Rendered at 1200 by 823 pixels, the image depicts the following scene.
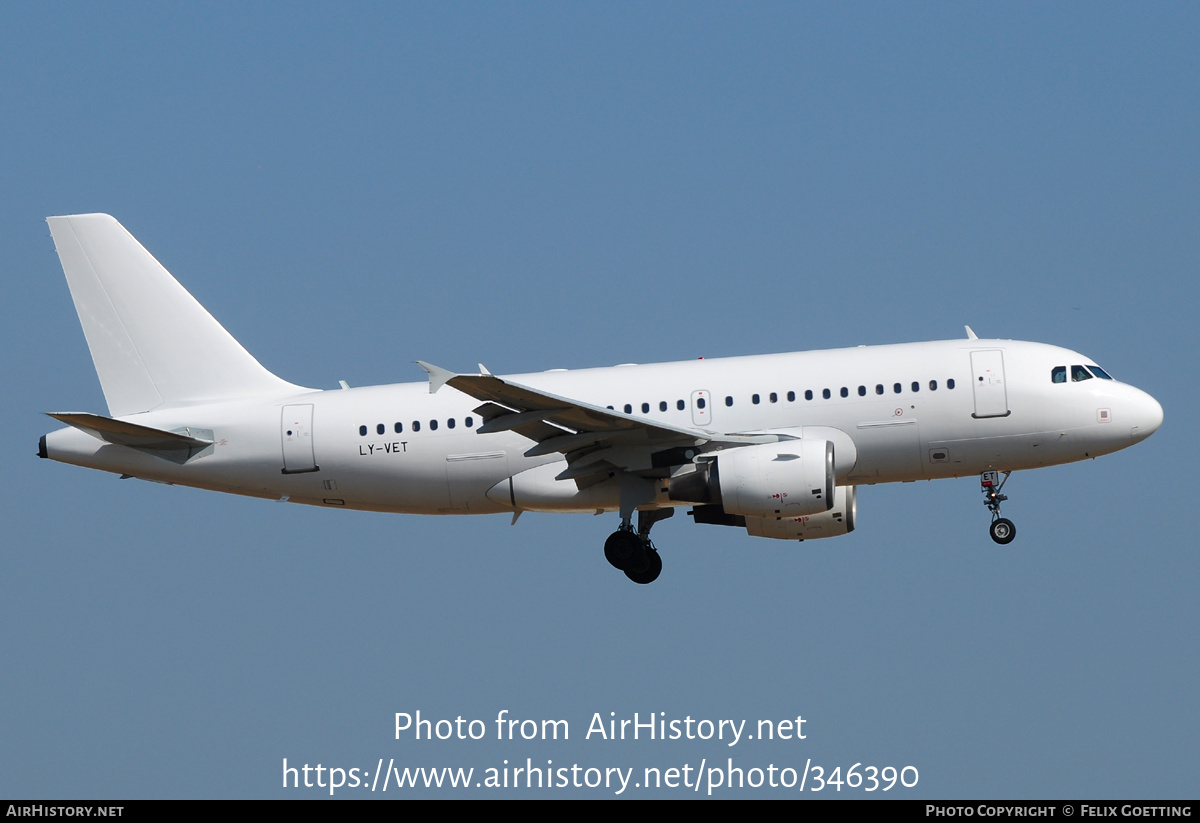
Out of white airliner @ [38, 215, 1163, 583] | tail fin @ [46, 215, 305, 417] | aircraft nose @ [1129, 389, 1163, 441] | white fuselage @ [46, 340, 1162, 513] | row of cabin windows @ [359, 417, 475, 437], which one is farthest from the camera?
tail fin @ [46, 215, 305, 417]

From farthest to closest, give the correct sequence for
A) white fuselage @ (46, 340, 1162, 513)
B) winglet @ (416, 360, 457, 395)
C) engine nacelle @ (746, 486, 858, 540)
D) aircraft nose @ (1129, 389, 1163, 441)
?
engine nacelle @ (746, 486, 858, 540), aircraft nose @ (1129, 389, 1163, 441), white fuselage @ (46, 340, 1162, 513), winglet @ (416, 360, 457, 395)

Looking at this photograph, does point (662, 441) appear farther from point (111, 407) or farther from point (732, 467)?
point (111, 407)

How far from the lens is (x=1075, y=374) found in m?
34.6

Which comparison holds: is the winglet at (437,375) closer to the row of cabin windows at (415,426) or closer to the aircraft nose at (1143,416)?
the row of cabin windows at (415,426)

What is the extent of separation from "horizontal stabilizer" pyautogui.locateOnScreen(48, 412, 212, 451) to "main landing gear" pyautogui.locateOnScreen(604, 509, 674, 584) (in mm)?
9999

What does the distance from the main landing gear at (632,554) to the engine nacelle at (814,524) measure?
2925 millimetres

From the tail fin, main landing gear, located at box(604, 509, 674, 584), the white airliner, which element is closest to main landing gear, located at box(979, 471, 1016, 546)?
the white airliner

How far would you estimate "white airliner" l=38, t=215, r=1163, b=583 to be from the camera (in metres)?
33.9

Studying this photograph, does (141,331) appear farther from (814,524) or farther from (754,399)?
(814,524)

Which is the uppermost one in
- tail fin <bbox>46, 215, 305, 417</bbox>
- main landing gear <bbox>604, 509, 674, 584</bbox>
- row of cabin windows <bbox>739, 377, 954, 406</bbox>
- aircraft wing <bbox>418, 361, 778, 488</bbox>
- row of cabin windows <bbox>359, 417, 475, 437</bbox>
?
tail fin <bbox>46, 215, 305, 417</bbox>

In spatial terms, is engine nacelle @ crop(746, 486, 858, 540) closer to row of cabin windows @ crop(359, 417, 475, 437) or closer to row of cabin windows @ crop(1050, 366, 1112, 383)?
row of cabin windows @ crop(1050, 366, 1112, 383)

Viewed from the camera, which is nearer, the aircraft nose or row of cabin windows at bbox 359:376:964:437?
row of cabin windows at bbox 359:376:964:437

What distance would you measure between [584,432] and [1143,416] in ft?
41.1

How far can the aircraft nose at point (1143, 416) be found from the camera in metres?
34.4
